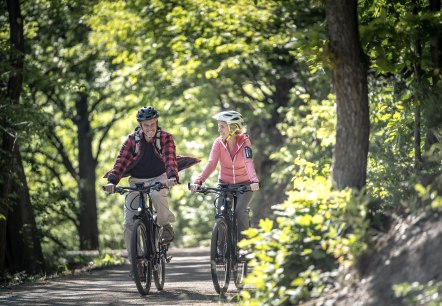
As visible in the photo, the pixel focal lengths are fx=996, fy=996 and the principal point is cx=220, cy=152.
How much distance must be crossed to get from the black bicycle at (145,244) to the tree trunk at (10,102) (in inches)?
196

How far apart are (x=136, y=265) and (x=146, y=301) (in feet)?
1.48

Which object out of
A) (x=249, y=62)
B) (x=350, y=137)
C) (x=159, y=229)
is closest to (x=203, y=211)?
(x=249, y=62)

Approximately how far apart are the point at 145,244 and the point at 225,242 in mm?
931

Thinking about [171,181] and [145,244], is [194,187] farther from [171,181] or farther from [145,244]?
[145,244]

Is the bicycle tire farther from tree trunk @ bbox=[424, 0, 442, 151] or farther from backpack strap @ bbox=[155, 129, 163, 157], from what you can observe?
tree trunk @ bbox=[424, 0, 442, 151]

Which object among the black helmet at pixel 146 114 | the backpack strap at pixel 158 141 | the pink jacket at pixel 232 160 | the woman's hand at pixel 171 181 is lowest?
the woman's hand at pixel 171 181

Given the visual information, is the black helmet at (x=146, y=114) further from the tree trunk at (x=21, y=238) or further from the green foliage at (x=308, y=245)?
the tree trunk at (x=21, y=238)

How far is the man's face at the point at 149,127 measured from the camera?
11664 mm

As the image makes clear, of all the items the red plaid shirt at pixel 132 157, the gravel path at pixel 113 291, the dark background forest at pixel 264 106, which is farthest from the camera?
the red plaid shirt at pixel 132 157

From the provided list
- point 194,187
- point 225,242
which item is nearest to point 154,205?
point 194,187

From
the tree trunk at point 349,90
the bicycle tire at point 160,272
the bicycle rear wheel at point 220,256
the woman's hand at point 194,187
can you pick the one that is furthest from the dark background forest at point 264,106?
the bicycle tire at point 160,272

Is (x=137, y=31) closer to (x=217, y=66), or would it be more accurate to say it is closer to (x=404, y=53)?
(x=217, y=66)

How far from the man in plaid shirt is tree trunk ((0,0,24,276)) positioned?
4692 millimetres

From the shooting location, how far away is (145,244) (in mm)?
11406
